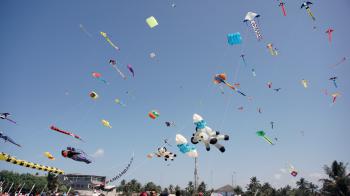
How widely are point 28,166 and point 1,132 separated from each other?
4029 mm

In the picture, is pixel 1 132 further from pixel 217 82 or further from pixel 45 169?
pixel 217 82

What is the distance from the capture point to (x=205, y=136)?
45.7ft

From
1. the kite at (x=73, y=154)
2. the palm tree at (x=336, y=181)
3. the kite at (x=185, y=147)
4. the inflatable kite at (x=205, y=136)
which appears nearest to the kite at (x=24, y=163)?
the kite at (x=73, y=154)

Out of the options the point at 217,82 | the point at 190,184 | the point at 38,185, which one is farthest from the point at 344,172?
the point at 38,185

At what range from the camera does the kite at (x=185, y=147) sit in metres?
14.4

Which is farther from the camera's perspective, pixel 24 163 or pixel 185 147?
pixel 24 163

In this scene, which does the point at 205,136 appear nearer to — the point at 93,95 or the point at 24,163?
the point at 93,95

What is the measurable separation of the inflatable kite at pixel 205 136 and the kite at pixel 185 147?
445 mm

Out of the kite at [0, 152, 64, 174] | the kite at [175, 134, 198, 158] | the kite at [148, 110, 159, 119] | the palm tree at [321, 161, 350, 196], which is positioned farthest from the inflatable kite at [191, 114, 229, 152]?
the palm tree at [321, 161, 350, 196]

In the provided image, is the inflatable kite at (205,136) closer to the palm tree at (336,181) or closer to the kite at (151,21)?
the kite at (151,21)

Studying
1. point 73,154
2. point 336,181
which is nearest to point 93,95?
point 73,154

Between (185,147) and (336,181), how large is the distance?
37.6m

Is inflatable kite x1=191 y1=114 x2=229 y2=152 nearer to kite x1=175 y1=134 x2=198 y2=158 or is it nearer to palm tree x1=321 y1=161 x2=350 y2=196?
kite x1=175 y1=134 x2=198 y2=158

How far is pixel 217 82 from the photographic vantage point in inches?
725
